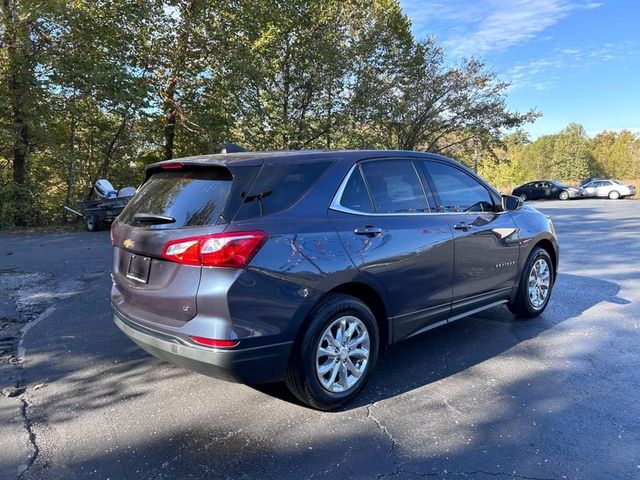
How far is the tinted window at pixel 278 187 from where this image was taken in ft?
9.59

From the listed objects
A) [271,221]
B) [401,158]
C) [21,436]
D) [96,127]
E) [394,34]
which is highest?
[394,34]

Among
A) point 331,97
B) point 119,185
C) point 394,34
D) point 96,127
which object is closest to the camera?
point 96,127

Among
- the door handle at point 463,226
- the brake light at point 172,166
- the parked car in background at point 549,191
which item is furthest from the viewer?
the parked car in background at point 549,191

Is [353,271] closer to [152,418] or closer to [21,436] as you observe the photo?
[152,418]

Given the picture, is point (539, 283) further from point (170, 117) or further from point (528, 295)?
point (170, 117)

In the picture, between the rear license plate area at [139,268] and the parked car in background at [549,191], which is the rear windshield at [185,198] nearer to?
the rear license plate area at [139,268]

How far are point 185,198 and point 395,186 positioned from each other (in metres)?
1.64

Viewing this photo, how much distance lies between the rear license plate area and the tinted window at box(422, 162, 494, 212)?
2.40 meters

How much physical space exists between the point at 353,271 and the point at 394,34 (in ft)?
82.0

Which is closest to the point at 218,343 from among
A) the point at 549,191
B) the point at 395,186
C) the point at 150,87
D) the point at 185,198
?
the point at 185,198

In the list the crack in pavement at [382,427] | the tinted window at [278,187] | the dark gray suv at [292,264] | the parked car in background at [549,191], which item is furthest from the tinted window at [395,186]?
the parked car in background at [549,191]

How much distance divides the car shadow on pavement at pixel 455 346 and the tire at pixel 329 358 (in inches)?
6.4

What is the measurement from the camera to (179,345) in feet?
9.53

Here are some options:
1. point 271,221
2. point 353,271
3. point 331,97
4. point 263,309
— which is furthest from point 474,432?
point 331,97
